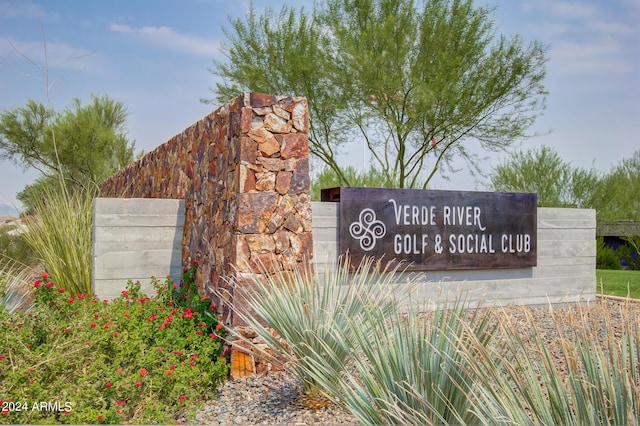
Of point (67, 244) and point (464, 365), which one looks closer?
point (464, 365)

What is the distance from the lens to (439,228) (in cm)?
768

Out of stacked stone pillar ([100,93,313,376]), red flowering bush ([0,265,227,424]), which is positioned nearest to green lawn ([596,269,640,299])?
stacked stone pillar ([100,93,313,376])

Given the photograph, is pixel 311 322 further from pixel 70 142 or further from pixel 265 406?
pixel 70 142

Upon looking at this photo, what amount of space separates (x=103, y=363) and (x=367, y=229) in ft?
12.9

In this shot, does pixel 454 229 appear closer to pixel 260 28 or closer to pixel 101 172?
pixel 260 28

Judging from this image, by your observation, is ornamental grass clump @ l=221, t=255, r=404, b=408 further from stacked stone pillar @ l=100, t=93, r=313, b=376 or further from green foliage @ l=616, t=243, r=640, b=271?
green foliage @ l=616, t=243, r=640, b=271

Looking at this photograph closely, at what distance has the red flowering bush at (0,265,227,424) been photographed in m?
3.58

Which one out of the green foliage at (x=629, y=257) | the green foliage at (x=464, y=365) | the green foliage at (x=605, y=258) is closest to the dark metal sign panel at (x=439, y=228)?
the green foliage at (x=464, y=365)

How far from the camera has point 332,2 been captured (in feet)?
56.0

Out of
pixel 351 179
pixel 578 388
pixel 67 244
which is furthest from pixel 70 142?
pixel 578 388

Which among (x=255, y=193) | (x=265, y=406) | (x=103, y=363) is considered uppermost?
(x=255, y=193)

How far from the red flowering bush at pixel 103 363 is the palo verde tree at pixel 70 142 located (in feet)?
57.6

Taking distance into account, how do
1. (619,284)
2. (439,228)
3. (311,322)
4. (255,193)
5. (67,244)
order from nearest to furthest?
(311,322) < (255,193) < (67,244) < (439,228) < (619,284)

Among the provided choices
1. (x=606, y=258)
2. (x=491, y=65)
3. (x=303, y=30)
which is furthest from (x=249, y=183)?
(x=606, y=258)
